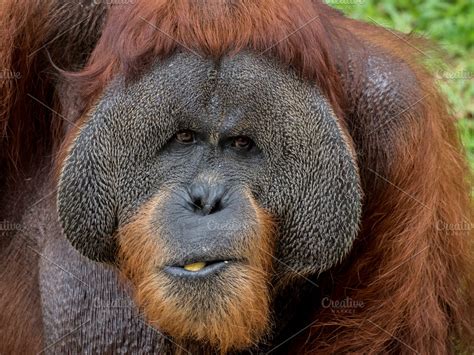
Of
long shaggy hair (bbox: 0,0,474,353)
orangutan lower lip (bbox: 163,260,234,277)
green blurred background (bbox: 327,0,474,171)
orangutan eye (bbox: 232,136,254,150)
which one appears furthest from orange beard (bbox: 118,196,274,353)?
green blurred background (bbox: 327,0,474,171)

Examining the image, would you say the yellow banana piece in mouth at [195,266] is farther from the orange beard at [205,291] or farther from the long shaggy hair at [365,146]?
the long shaggy hair at [365,146]

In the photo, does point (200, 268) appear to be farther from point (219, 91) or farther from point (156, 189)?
point (219, 91)

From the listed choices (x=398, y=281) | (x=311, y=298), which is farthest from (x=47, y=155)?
(x=398, y=281)

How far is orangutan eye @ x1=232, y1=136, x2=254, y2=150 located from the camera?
2799 mm

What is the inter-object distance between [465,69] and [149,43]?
263cm

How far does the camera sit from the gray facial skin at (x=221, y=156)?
276 centimetres

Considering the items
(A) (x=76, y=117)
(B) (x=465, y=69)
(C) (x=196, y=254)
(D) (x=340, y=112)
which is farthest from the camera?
(B) (x=465, y=69)

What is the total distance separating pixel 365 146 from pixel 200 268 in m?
0.70

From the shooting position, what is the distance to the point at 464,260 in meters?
3.27

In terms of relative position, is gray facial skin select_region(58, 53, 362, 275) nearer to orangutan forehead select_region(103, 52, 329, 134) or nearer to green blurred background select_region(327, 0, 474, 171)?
orangutan forehead select_region(103, 52, 329, 134)

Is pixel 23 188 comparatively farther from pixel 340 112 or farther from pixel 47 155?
pixel 340 112

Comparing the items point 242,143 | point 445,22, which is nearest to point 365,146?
point 242,143

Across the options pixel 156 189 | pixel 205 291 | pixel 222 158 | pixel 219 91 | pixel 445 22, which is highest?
pixel 219 91

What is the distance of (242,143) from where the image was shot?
2.81 m
